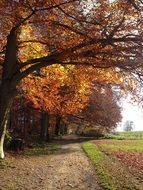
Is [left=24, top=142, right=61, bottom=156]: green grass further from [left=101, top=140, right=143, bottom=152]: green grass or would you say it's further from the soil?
[left=101, top=140, right=143, bottom=152]: green grass

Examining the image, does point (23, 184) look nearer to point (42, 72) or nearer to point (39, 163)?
point (39, 163)

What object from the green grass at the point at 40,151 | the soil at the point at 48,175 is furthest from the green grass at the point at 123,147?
the soil at the point at 48,175

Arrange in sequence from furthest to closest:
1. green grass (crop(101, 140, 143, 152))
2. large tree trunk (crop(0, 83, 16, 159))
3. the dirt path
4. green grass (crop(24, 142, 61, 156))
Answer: green grass (crop(101, 140, 143, 152)), green grass (crop(24, 142, 61, 156)), large tree trunk (crop(0, 83, 16, 159)), the dirt path

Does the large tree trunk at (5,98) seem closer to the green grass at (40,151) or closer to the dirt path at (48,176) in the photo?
the dirt path at (48,176)

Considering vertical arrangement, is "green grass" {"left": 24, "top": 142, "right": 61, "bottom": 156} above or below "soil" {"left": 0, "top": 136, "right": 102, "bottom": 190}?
above

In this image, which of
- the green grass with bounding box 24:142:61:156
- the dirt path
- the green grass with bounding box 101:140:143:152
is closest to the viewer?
the dirt path

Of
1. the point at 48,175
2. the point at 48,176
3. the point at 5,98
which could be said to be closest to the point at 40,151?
the point at 5,98

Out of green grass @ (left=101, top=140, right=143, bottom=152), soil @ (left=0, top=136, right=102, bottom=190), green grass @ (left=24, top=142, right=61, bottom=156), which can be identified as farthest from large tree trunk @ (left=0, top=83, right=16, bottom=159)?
green grass @ (left=101, top=140, right=143, bottom=152)

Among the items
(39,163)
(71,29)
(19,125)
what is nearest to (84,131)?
(19,125)

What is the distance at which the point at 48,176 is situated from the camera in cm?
1511

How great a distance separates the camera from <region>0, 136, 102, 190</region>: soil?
1314 cm

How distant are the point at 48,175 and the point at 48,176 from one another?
0.80 feet

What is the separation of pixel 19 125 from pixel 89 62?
37646 millimetres

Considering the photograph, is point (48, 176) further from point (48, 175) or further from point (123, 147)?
point (123, 147)
